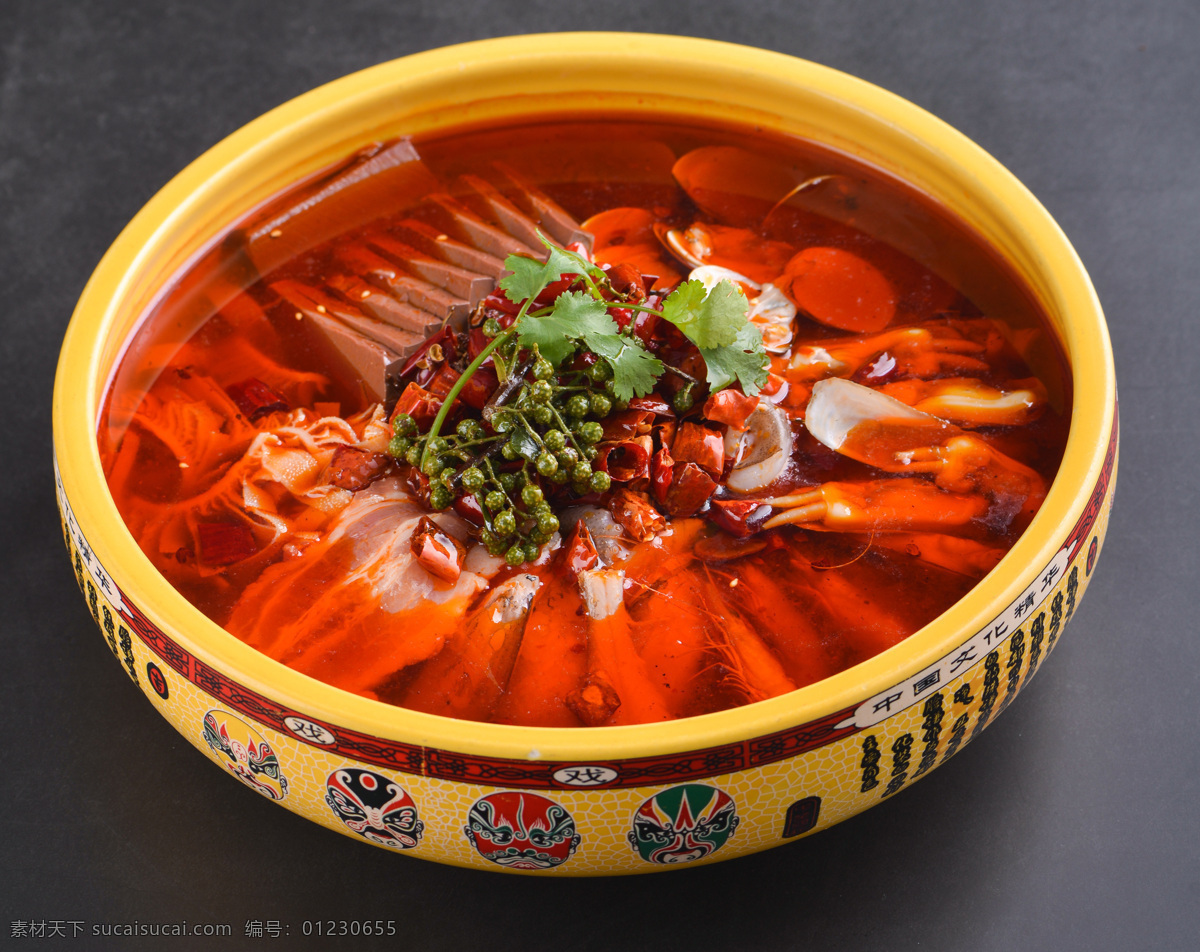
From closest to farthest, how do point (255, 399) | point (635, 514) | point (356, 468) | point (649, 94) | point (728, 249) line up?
point (635, 514) < point (356, 468) < point (255, 399) < point (728, 249) < point (649, 94)

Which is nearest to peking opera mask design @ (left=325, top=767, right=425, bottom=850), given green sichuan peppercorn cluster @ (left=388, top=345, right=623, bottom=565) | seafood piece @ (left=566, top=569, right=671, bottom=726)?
seafood piece @ (left=566, top=569, right=671, bottom=726)

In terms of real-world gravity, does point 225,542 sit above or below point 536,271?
below

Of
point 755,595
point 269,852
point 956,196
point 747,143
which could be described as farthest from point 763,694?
point 747,143

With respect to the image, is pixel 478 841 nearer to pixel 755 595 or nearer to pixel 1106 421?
pixel 755 595

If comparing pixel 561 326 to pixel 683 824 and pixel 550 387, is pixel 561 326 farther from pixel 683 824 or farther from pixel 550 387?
pixel 683 824

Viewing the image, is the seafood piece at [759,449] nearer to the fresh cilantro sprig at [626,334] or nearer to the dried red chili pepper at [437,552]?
the fresh cilantro sprig at [626,334]

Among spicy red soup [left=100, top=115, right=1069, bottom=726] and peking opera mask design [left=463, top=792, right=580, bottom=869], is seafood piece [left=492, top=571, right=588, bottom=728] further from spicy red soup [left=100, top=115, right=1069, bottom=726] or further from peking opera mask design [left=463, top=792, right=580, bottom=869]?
peking opera mask design [left=463, top=792, right=580, bottom=869]

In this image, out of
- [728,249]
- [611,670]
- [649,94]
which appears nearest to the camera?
[611,670]

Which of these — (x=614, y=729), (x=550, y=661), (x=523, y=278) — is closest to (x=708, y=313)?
(x=523, y=278)
